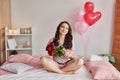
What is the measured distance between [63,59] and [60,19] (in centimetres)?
135

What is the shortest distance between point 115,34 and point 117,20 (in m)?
0.24

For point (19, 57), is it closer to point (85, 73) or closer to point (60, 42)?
point (60, 42)

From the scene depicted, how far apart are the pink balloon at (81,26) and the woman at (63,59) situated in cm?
79

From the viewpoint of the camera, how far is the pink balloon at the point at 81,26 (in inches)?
126

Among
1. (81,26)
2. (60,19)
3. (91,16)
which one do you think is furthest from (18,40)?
(91,16)

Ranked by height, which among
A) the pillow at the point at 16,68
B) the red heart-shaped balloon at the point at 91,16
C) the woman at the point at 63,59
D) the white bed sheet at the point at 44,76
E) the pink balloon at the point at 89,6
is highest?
the pink balloon at the point at 89,6

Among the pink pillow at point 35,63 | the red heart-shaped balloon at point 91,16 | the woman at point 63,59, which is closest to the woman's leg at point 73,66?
the woman at point 63,59

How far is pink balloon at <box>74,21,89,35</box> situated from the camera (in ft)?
10.5

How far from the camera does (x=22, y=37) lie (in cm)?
354

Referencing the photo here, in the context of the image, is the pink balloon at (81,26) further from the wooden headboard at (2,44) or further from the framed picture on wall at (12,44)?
the wooden headboard at (2,44)

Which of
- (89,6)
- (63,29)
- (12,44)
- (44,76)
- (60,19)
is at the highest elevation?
(89,6)

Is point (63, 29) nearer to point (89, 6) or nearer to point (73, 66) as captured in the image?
point (73, 66)

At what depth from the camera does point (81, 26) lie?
3225 millimetres

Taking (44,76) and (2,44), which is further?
(2,44)
